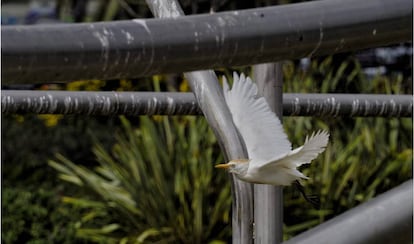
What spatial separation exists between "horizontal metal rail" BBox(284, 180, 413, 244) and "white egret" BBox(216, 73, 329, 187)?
37cm

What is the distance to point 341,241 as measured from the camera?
0.66 meters

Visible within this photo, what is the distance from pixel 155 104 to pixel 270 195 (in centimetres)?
34

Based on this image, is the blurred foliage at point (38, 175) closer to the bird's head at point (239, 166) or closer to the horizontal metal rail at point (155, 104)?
the horizontal metal rail at point (155, 104)

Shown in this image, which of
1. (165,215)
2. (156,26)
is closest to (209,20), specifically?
(156,26)

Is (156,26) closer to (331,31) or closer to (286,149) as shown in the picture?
(331,31)

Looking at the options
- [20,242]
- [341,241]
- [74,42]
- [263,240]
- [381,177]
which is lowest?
[20,242]

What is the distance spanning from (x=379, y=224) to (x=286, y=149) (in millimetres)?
495

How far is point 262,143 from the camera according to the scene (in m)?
1.16

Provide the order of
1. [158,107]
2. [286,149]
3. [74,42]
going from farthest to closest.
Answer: [158,107]
[286,149]
[74,42]

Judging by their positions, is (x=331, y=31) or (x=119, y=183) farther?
(x=119, y=183)

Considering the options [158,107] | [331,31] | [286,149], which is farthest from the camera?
[158,107]

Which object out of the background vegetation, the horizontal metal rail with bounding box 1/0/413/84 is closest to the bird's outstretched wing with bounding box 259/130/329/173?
the horizontal metal rail with bounding box 1/0/413/84

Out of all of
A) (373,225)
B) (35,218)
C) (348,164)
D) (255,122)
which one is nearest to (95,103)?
(255,122)

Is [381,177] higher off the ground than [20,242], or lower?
higher
